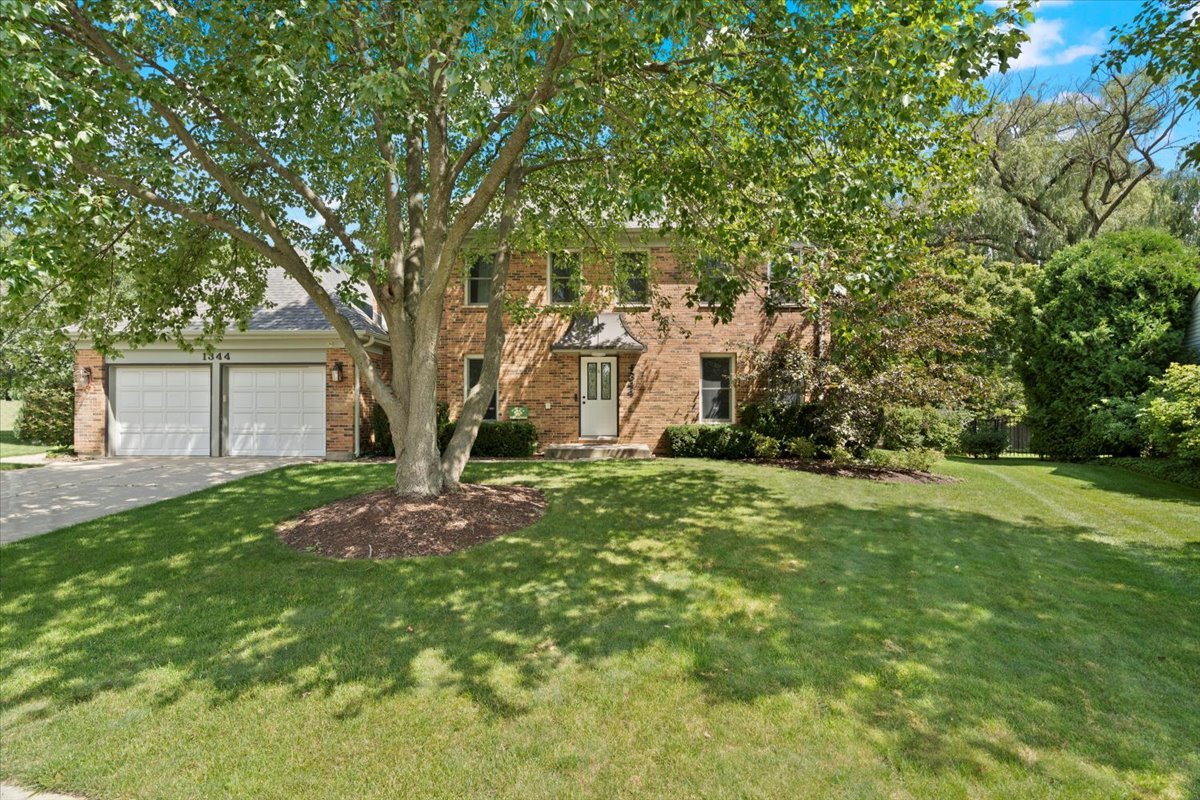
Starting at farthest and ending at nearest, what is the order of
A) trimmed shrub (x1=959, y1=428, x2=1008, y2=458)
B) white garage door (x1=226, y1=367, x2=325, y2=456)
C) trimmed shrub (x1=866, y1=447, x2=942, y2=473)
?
trimmed shrub (x1=959, y1=428, x2=1008, y2=458) → white garage door (x1=226, y1=367, x2=325, y2=456) → trimmed shrub (x1=866, y1=447, x2=942, y2=473)

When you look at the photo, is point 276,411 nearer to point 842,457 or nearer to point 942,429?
point 842,457

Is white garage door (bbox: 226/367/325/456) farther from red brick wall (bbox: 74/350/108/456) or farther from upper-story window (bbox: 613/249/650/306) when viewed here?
upper-story window (bbox: 613/249/650/306)

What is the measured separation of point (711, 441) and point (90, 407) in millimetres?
14562

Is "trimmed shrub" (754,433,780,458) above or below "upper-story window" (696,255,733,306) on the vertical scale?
below

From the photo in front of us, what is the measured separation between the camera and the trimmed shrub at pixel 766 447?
41.1 ft

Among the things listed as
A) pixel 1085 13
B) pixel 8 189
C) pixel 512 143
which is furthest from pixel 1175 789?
pixel 1085 13

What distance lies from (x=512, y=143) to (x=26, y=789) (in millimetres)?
5823

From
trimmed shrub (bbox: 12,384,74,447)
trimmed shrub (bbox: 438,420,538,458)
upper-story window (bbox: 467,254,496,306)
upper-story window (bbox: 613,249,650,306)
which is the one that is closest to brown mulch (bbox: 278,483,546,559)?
upper-story window (bbox: 613,249,650,306)

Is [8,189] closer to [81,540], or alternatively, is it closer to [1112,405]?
[81,540]

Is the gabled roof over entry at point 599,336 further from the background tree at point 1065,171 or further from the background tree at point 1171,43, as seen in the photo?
the background tree at point 1065,171

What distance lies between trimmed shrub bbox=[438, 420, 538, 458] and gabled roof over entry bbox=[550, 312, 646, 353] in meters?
2.12

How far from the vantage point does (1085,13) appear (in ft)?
38.4

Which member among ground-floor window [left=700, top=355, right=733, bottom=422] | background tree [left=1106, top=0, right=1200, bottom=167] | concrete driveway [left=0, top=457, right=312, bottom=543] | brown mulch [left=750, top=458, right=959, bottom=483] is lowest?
concrete driveway [left=0, top=457, right=312, bottom=543]

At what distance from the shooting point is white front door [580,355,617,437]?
14.3 m
